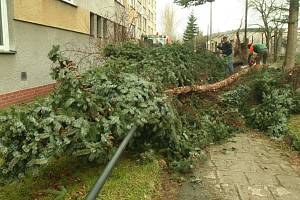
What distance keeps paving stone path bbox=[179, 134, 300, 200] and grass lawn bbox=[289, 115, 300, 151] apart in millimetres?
302

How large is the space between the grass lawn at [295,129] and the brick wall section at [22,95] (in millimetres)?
6078

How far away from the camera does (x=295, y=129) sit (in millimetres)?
7172

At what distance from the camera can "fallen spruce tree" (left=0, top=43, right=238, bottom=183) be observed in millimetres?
3572

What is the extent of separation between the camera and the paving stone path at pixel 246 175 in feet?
14.6

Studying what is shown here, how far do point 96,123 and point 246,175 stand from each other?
2.29m

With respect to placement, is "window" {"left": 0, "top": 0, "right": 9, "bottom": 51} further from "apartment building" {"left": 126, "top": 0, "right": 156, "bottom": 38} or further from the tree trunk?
the tree trunk

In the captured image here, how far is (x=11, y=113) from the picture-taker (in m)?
3.70

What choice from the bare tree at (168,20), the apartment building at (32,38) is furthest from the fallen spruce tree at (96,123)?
the bare tree at (168,20)

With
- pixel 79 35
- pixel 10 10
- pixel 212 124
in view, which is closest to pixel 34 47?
pixel 10 10

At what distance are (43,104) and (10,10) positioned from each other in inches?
229

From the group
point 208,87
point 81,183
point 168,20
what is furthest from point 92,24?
point 168,20

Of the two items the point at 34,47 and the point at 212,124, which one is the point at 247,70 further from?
the point at 34,47

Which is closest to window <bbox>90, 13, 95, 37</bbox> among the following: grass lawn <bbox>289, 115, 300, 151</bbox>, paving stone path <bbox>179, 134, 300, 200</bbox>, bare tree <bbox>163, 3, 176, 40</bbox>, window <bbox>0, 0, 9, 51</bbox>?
window <bbox>0, 0, 9, 51</bbox>

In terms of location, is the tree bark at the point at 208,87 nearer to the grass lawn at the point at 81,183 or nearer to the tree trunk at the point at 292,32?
the tree trunk at the point at 292,32
